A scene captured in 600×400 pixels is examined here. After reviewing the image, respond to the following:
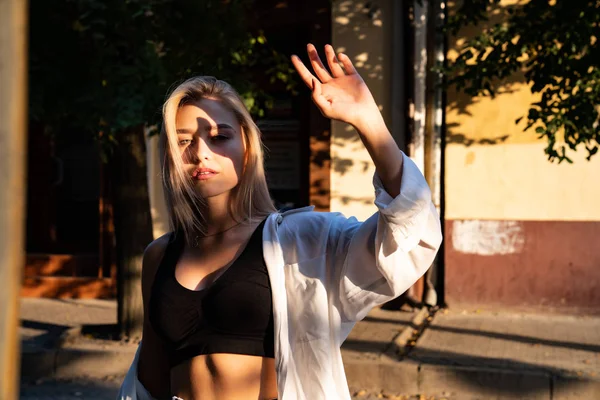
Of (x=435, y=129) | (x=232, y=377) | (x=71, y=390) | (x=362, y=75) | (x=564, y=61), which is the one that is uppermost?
(x=362, y=75)

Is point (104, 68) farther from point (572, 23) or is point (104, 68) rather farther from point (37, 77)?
point (572, 23)

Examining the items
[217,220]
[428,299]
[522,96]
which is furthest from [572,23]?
[217,220]

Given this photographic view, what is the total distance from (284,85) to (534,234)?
142 inches

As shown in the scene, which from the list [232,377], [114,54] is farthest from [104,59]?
[232,377]

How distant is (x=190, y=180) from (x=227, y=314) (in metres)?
0.41

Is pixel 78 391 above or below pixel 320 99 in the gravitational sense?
below

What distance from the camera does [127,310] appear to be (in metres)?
8.55

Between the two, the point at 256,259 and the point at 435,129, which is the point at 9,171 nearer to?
the point at 256,259

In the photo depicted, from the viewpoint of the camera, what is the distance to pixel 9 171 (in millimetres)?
732

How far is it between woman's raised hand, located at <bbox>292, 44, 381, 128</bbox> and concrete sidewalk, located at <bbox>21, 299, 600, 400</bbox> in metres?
5.33

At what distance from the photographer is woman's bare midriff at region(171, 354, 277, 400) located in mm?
2268

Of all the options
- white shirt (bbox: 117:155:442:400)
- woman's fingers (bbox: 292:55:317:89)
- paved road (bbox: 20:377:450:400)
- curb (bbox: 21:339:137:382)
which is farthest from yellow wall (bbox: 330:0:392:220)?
woman's fingers (bbox: 292:55:317:89)

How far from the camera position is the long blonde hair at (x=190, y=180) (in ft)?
8.04

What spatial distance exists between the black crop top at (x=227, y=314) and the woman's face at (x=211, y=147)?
0.61 feet
